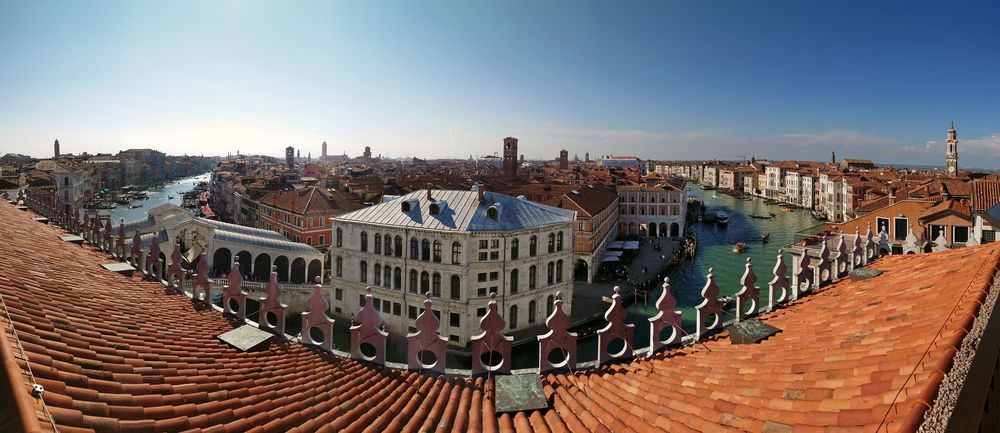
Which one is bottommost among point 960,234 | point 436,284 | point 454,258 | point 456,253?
point 436,284

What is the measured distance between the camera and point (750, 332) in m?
6.79

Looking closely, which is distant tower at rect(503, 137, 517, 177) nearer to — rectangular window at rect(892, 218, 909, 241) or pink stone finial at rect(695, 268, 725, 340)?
rectangular window at rect(892, 218, 909, 241)

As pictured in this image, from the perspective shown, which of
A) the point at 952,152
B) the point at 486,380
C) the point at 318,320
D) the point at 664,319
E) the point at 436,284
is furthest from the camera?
the point at 952,152

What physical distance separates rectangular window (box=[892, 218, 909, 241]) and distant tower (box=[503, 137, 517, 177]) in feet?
200

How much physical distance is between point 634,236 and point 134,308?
56.5 metres

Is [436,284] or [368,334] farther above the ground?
[368,334]

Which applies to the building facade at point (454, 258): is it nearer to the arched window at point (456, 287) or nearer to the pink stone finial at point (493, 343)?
the arched window at point (456, 287)

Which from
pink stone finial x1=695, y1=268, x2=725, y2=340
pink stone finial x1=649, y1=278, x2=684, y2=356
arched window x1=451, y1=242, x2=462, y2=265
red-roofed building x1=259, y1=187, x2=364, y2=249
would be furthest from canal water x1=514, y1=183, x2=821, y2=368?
red-roofed building x1=259, y1=187, x2=364, y2=249

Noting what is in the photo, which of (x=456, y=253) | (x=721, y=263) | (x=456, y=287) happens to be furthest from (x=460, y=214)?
(x=721, y=263)

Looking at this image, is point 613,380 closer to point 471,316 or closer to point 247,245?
point 471,316

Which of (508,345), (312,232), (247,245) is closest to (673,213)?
(312,232)

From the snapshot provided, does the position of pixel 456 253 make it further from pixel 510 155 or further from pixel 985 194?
pixel 510 155

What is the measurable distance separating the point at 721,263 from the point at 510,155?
4534 centimetres

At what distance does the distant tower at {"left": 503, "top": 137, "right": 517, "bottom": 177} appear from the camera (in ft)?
275
